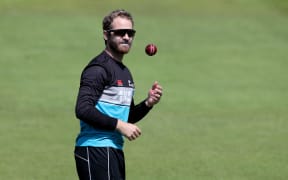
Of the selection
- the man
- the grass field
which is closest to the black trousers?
the man

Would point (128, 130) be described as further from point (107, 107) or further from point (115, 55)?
point (115, 55)

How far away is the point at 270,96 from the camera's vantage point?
46.6 feet

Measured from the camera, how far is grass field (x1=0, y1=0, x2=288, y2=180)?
33.0 feet

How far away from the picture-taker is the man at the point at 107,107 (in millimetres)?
5395

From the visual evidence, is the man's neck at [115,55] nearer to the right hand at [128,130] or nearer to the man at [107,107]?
the man at [107,107]

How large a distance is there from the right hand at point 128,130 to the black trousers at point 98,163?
0.32 metres

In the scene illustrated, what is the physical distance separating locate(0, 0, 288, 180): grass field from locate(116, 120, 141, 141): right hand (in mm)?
3877

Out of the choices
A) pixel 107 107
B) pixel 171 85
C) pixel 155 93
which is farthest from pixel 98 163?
pixel 171 85

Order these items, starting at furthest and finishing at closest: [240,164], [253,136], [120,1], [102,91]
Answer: [120,1], [253,136], [240,164], [102,91]

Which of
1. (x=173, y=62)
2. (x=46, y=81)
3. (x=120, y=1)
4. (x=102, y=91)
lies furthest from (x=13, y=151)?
(x=120, y=1)

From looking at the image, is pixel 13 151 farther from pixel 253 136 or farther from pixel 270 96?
pixel 270 96

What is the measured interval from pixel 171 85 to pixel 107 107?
29.6 feet

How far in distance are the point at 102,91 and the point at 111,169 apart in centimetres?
57

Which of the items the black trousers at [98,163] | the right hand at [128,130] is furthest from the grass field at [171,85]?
the right hand at [128,130]
